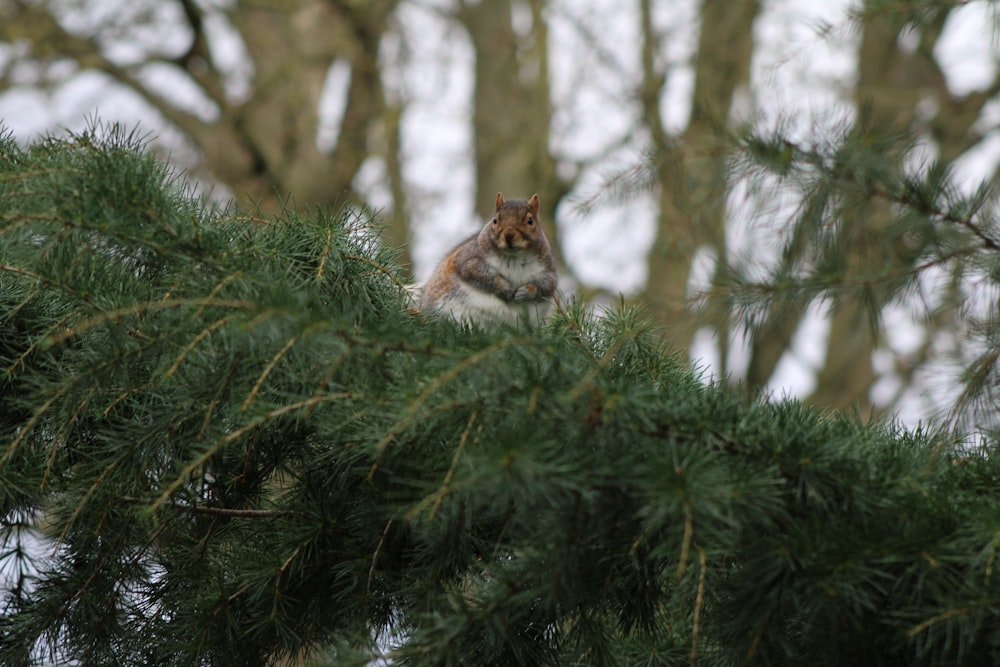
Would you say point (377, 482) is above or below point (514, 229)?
below

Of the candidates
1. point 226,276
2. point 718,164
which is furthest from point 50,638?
point 718,164

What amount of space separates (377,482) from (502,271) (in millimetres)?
1378

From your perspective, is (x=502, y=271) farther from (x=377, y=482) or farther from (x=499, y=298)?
(x=377, y=482)

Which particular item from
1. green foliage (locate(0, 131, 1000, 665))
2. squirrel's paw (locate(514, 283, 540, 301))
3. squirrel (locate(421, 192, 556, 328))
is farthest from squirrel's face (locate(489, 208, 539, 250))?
green foliage (locate(0, 131, 1000, 665))

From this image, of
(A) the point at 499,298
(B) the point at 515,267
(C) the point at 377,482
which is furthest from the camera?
(B) the point at 515,267

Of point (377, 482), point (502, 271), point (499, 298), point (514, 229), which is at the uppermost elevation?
point (514, 229)

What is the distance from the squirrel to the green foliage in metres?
0.98

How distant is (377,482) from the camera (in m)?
1.34

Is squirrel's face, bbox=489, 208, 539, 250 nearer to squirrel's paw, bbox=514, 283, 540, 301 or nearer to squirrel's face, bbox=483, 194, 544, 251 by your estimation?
squirrel's face, bbox=483, 194, 544, 251

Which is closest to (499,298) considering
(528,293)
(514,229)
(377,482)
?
(528,293)

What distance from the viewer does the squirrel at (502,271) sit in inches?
101

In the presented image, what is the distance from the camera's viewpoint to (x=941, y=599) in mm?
1055

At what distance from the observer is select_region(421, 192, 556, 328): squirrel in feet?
8.44

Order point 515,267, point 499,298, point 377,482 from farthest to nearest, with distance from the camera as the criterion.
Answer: point 515,267
point 499,298
point 377,482
